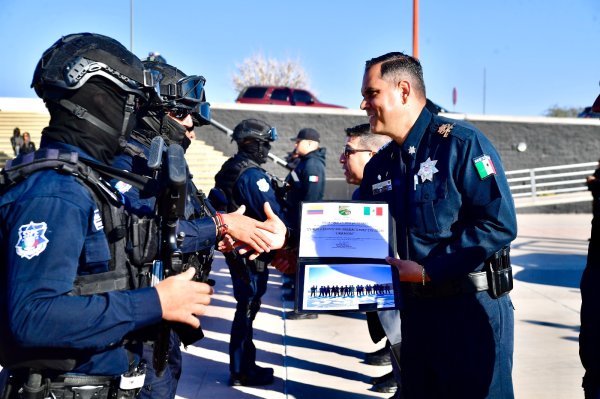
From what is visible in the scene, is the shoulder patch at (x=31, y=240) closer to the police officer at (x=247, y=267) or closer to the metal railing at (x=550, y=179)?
the police officer at (x=247, y=267)

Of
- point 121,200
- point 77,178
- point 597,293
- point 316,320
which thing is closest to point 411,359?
point 597,293

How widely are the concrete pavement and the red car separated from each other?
14742 mm

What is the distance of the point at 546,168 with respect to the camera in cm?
2414

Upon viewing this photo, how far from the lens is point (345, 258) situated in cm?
324

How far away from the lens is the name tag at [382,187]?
3.45 m

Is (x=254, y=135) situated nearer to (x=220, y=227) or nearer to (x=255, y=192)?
(x=255, y=192)

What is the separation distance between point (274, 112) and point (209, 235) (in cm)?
1989

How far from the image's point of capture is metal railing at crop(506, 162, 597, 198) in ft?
78.5

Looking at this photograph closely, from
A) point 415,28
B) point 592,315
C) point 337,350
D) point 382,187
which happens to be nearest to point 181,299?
point 382,187

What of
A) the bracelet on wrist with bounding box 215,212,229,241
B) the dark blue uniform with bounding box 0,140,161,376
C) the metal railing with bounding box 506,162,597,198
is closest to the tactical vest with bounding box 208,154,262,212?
the bracelet on wrist with bounding box 215,212,229,241

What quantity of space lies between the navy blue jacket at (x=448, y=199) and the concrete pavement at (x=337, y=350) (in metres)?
2.74

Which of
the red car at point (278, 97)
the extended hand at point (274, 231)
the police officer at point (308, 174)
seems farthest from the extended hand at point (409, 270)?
the red car at point (278, 97)

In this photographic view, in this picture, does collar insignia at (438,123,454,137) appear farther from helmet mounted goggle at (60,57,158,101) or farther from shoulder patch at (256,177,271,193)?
shoulder patch at (256,177,271,193)

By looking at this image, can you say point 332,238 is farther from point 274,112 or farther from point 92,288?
point 274,112
